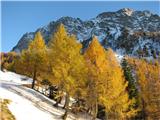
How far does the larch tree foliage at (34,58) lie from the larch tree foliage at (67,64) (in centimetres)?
658

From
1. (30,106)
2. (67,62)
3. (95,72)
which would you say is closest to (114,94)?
(95,72)

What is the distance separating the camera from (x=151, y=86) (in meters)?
51.9

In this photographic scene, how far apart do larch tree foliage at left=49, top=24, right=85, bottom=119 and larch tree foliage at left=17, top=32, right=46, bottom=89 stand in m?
6.58

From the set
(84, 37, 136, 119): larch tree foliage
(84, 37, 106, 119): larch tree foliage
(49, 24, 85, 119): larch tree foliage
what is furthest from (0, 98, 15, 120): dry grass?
(84, 37, 136, 119): larch tree foliage

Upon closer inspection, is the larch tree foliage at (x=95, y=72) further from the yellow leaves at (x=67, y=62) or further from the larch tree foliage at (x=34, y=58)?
the larch tree foliage at (x=34, y=58)

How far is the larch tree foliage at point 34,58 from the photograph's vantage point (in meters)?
49.3

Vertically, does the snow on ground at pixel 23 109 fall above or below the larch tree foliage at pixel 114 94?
below

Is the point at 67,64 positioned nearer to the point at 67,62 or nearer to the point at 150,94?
the point at 67,62

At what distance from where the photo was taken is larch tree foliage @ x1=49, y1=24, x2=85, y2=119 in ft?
130

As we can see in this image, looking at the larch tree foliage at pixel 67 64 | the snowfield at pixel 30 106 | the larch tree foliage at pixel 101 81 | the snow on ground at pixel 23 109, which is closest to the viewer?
the snow on ground at pixel 23 109

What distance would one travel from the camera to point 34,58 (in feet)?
165

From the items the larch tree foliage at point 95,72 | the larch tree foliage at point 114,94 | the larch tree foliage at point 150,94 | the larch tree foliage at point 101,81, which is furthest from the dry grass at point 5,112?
the larch tree foliage at point 150,94

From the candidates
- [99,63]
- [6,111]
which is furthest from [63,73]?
[6,111]

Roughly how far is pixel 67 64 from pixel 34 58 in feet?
37.3
